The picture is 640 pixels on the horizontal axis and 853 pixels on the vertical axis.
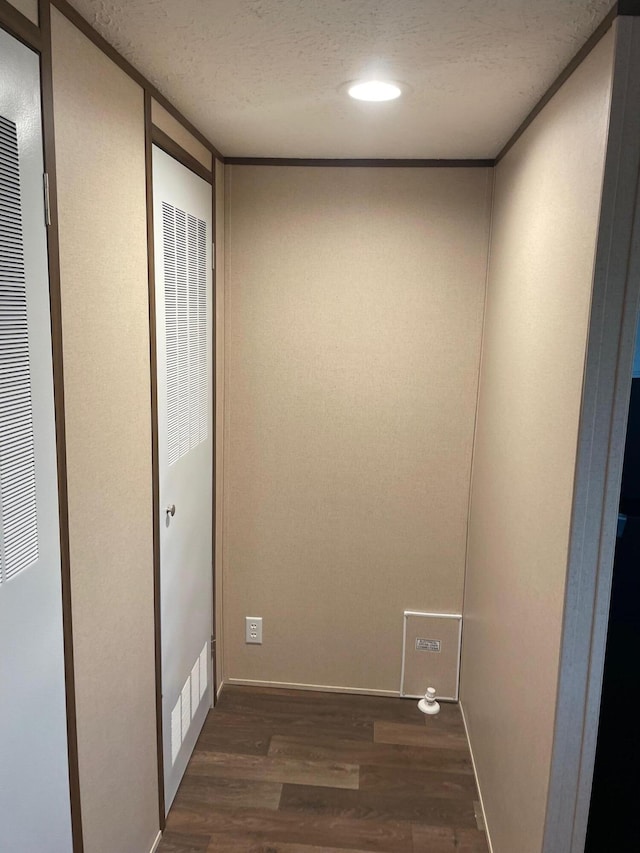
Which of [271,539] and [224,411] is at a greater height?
[224,411]

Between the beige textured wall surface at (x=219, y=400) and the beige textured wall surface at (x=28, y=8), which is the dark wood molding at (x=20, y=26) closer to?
the beige textured wall surface at (x=28, y=8)

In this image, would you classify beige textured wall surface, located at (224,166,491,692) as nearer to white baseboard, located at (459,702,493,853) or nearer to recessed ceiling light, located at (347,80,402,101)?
white baseboard, located at (459,702,493,853)

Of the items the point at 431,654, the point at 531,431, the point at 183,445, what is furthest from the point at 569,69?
the point at 431,654

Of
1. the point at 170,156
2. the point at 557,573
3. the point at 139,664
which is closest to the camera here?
the point at 557,573

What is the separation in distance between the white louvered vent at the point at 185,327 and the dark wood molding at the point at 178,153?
0.17 meters

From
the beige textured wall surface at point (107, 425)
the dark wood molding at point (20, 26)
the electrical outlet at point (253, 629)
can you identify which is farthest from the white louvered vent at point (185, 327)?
the electrical outlet at point (253, 629)

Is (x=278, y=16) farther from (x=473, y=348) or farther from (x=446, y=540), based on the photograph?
(x=446, y=540)

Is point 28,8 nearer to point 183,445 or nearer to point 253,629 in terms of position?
point 183,445

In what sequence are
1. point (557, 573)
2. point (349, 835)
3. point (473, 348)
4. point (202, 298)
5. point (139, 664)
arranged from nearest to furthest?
point (557, 573)
point (139, 664)
point (349, 835)
point (202, 298)
point (473, 348)

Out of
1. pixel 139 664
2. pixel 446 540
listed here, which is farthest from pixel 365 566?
pixel 139 664

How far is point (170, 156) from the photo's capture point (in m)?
2.01

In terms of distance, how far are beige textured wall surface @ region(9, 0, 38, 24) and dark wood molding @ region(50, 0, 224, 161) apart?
69 mm

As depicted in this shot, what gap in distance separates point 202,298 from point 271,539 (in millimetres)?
1134

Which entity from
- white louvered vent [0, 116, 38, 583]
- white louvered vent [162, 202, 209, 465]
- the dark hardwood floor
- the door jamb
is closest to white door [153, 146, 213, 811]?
white louvered vent [162, 202, 209, 465]
